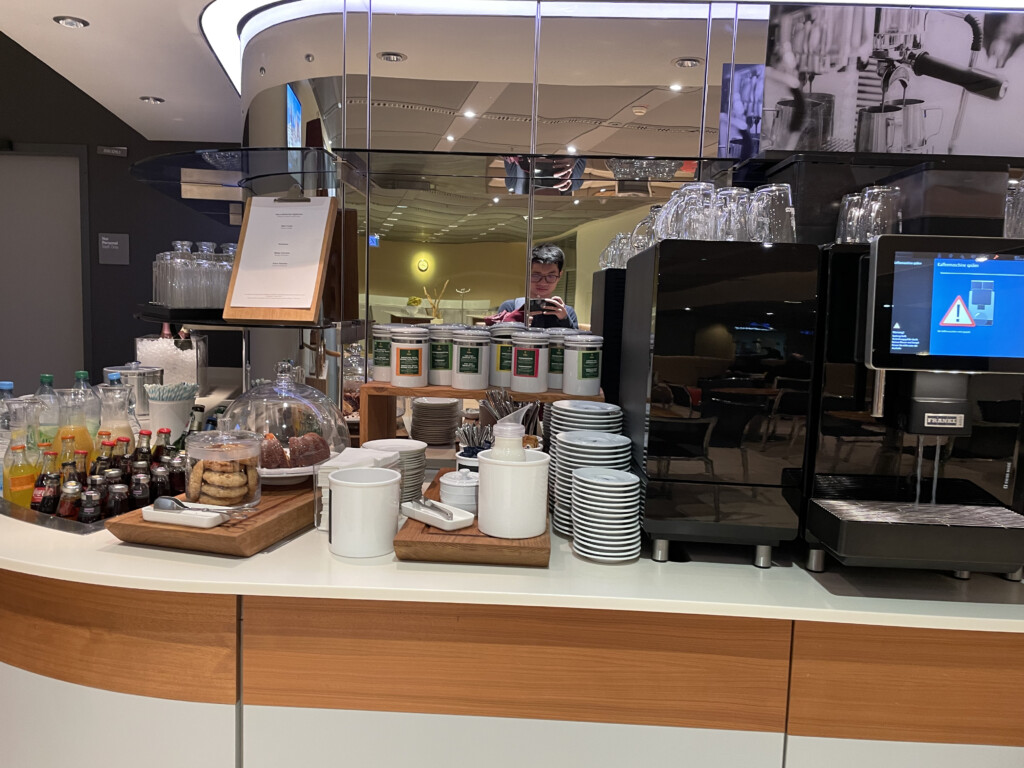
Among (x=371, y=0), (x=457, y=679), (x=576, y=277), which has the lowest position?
(x=457, y=679)

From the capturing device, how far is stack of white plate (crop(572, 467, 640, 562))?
4.60 ft

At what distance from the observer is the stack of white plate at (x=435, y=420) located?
2352 mm

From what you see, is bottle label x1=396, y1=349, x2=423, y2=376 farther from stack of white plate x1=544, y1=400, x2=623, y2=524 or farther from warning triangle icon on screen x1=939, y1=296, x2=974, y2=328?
warning triangle icon on screen x1=939, y1=296, x2=974, y2=328

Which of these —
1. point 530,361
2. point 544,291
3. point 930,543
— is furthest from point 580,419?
point 544,291

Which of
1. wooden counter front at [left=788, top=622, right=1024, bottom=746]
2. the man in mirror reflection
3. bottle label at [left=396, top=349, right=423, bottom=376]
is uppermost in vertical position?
the man in mirror reflection

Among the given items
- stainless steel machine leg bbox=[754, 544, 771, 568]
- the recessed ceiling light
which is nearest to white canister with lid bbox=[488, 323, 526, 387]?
stainless steel machine leg bbox=[754, 544, 771, 568]

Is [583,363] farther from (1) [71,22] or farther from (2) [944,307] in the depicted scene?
(1) [71,22]

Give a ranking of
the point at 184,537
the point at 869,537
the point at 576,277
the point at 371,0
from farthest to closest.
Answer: the point at 576,277, the point at 371,0, the point at 184,537, the point at 869,537

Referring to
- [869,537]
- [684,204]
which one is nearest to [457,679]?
[869,537]

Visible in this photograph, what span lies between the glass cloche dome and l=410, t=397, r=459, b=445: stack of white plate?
49cm

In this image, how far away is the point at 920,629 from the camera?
4.20 ft

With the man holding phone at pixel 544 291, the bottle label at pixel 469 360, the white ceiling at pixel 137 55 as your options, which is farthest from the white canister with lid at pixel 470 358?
the white ceiling at pixel 137 55

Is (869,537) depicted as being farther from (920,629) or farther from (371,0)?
(371,0)

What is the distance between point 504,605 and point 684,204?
96 centimetres
